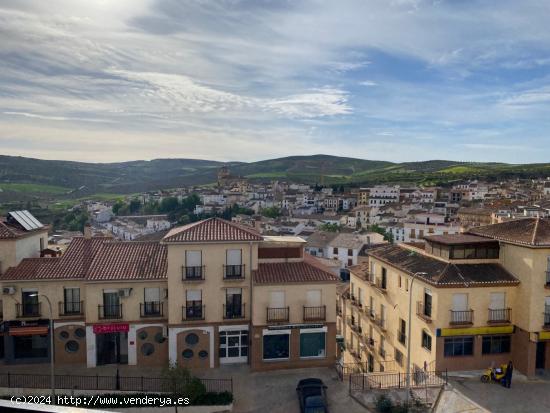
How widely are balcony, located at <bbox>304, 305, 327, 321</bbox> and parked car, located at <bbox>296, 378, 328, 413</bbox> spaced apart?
4082 millimetres

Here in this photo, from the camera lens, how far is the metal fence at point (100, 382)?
24.3m

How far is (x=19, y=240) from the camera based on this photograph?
2962 cm

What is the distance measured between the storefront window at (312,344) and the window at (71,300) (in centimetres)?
1435

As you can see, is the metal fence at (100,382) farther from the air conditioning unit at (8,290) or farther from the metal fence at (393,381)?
the metal fence at (393,381)

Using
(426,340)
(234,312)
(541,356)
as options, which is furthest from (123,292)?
(541,356)

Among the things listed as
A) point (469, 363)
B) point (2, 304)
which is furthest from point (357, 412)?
point (2, 304)

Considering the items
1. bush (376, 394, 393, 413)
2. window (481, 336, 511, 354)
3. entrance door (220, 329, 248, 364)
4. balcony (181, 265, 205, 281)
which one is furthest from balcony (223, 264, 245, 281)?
window (481, 336, 511, 354)

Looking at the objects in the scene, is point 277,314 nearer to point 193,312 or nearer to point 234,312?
point 234,312

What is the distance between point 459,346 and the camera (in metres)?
26.2

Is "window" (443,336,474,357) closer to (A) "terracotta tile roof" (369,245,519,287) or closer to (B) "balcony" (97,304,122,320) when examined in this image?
(A) "terracotta tile roof" (369,245,519,287)

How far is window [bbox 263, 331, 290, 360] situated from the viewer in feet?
88.1

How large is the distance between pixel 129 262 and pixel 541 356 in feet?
87.3

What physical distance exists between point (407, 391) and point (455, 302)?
253 inches

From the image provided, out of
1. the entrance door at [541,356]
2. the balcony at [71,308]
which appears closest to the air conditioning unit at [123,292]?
the balcony at [71,308]
